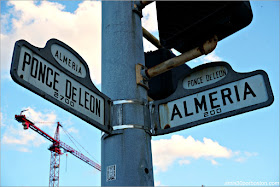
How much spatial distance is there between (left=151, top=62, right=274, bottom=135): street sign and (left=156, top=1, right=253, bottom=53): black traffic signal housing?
0.97 feet

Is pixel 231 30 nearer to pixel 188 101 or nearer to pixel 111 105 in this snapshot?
pixel 188 101

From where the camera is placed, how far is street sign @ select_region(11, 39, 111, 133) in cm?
225

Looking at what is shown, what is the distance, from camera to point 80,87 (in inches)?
109

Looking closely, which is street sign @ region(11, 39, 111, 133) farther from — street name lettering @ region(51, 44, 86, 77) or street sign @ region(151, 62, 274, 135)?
street sign @ region(151, 62, 274, 135)

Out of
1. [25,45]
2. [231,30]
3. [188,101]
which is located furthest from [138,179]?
[231,30]

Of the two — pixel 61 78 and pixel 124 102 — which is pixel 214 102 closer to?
pixel 124 102

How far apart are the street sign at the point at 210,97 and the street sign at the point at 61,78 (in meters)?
0.58

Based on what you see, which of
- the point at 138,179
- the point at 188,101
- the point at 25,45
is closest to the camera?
the point at 25,45

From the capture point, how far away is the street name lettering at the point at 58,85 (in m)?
2.28

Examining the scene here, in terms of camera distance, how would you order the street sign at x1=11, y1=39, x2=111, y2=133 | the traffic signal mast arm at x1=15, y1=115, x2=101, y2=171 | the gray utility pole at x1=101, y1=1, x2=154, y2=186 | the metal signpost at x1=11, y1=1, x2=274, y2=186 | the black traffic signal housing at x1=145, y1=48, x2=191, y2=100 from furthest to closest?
the traffic signal mast arm at x1=15, y1=115, x2=101, y2=171 → the black traffic signal housing at x1=145, y1=48, x2=191, y2=100 → the gray utility pole at x1=101, y1=1, x2=154, y2=186 → the metal signpost at x1=11, y1=1, x2=274, y2=186 → the street sign at x1=11, y1=39, x2=111, y2=133

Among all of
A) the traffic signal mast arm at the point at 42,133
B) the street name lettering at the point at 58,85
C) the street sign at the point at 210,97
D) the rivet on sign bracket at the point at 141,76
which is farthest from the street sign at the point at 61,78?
the traffic signal mast arm at the point at 42,133

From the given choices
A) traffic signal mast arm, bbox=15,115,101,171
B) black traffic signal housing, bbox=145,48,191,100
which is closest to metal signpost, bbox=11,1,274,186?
black traffic signal housing, bbox=145,48,191,100

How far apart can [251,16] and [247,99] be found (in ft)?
2.40

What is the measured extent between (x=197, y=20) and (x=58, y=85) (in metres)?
1.36
